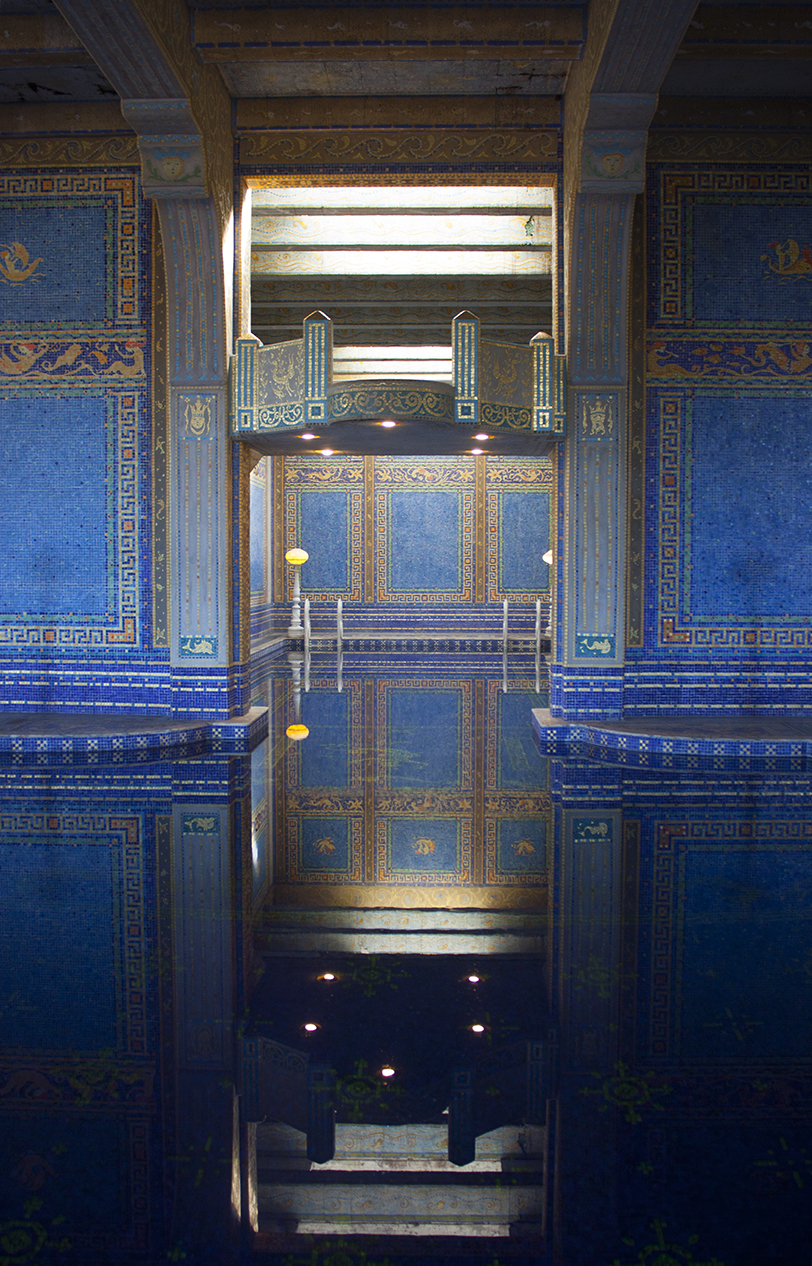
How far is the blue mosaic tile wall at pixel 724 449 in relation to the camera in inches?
265

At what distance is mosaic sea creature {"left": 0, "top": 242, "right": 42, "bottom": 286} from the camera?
6898mm

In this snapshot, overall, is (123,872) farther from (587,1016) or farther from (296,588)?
(296,588)

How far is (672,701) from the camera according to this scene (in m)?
6.85

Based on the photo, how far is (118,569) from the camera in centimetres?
692

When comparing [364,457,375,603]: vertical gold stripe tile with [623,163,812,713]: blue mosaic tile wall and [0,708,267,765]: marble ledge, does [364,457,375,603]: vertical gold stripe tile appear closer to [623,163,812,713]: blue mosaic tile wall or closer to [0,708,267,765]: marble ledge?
[0,708,267,765]: marble ledge

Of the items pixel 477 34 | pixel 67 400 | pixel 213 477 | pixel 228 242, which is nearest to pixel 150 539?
pixel 213 477

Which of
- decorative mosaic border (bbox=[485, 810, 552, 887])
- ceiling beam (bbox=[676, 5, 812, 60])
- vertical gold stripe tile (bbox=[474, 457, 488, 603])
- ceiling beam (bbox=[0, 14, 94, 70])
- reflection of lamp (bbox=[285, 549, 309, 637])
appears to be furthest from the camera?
vertical gold stripe tile (bbox=[474, 457, 488, 603])

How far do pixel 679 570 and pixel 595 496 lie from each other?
3.07 feet

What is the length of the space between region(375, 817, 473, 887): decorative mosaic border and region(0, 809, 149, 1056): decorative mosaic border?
1022 millimetres

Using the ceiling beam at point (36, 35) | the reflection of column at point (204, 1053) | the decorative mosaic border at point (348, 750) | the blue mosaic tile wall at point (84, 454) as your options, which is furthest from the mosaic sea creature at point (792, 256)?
the reflection of column at point (204, 1053)

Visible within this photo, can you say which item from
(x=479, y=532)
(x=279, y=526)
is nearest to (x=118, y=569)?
(x=279, y=526)

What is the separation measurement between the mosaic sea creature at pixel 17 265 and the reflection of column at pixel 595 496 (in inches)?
169

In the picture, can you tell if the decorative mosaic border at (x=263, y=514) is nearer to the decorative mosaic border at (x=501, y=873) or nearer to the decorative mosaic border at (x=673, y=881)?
the decorative mosaic border at (x=501, y=873)

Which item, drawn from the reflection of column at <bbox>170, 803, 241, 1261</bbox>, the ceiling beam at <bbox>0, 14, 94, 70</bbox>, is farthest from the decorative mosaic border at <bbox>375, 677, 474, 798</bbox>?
the ceiling beam at <bbox>0, 14, 94, 70</bbox>
